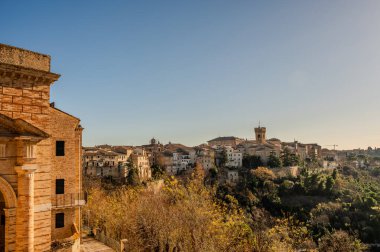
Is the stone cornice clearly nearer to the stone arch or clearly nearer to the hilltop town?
the stone arch

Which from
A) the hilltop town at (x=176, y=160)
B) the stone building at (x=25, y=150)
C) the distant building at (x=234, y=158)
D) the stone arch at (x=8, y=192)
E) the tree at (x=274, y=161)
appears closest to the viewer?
the stone arch at (x=8, y=192)

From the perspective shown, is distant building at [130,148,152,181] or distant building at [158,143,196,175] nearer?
distant building at [130,148,152,181]

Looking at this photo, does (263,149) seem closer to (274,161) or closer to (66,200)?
(274,161)

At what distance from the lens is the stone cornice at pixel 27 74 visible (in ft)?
29.4

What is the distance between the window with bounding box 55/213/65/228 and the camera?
52.8 ft

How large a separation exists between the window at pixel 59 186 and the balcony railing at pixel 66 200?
8.9 inches

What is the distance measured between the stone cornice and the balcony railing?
27.5 ft

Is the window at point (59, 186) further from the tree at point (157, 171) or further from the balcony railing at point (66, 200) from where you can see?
the tree at point (157, 171)

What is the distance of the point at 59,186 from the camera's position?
53.9 ft

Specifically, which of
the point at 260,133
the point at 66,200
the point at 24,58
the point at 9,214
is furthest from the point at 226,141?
the point at 9,214

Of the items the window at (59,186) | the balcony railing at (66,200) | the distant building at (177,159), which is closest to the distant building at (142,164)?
the distant building at (177,159)

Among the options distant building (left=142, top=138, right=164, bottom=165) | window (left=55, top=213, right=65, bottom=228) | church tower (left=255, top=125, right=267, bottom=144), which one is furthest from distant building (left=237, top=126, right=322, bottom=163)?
window (left=55, top=213, right=65, bottom=228)

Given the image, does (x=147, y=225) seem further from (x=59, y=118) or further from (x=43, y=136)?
(x=43, y=136)

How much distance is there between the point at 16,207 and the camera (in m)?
8.82
